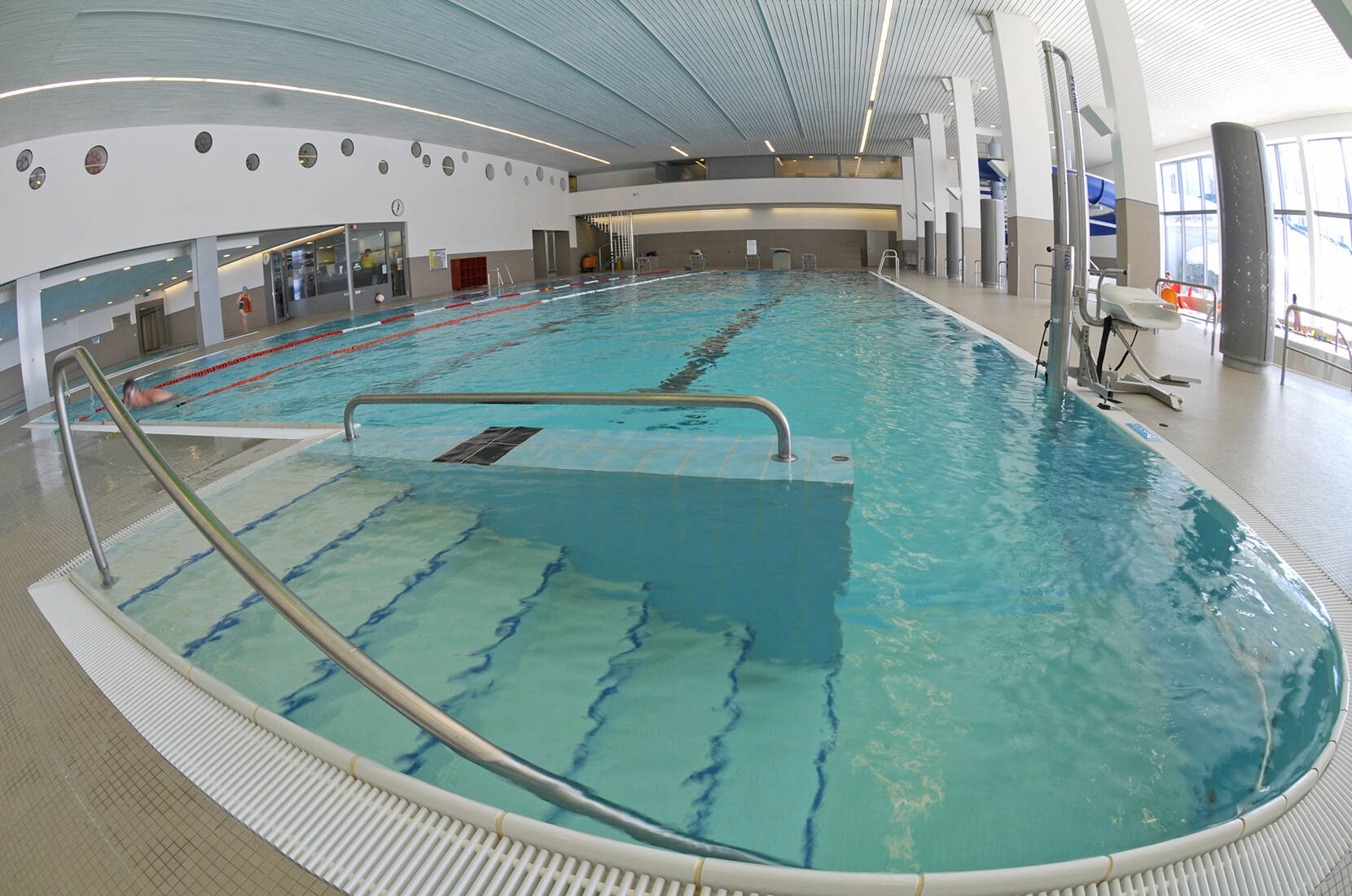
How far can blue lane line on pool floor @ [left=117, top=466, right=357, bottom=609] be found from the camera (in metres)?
3.23

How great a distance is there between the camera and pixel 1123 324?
6.12 m

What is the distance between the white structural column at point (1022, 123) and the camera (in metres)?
13.0

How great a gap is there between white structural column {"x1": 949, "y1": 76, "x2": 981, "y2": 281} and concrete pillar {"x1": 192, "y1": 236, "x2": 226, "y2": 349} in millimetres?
15986

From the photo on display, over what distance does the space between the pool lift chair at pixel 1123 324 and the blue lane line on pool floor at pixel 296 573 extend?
5002 millimetres

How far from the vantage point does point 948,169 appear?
91.6 feet

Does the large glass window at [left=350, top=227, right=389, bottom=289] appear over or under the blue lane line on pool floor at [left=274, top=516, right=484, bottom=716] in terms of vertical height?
over

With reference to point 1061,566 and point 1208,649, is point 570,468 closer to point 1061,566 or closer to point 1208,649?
point 1061,566

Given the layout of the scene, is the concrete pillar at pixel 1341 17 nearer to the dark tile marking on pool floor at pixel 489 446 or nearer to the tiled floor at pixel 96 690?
the tiled floor at pixel 96 690

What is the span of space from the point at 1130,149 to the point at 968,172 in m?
8.97

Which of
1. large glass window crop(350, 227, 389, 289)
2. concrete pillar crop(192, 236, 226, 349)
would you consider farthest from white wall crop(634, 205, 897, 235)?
concrete pillar crop(192, 236, 226, 349)

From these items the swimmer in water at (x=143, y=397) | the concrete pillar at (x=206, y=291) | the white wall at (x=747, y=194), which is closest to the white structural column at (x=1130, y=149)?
the swimmer in water at (x=143, y=397)

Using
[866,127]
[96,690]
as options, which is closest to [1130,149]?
[96,690]

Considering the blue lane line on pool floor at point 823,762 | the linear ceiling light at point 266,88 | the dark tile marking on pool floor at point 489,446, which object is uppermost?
the linear ceiling light at point 266,88

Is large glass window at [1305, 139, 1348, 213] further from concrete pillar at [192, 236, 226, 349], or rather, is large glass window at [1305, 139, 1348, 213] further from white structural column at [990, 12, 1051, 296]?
concrete pillar at [192, 236, 226, 349]
